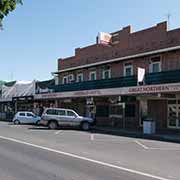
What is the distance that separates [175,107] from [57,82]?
18.9 m

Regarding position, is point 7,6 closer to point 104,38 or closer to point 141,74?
point 141,74

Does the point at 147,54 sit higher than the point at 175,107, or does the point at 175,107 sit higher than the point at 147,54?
the point at 147,54

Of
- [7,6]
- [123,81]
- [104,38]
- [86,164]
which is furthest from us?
[104,38]

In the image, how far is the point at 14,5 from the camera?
816 centimetres

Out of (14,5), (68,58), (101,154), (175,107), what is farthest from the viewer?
(68,58)

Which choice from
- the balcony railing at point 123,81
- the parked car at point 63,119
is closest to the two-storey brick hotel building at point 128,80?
the balcony railing at point 123,81

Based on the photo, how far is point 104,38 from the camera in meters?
36.4

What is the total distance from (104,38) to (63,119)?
9911 millimetres

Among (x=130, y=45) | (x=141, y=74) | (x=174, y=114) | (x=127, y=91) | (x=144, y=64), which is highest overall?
(x=130, y=45)

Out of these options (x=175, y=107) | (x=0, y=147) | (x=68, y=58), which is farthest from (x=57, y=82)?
(x=0, y=147)

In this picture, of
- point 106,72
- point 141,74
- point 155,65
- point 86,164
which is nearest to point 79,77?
point 106,72

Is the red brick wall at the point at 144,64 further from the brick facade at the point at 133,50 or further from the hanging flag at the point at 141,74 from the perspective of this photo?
the hanging flag at the point at 141,74

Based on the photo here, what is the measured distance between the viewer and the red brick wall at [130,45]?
29500 mm

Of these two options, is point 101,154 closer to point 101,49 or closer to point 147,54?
point 147,54
